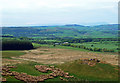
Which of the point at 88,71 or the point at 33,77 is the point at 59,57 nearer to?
the point at 88,71

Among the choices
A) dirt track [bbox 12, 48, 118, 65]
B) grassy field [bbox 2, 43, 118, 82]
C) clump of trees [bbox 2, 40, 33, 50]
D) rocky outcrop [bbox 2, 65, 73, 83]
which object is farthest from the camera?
clump of trees [bbox 2, 40, 33, 50]

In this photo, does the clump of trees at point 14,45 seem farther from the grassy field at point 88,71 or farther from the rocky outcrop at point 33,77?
the rocky outcrop at point 33,77

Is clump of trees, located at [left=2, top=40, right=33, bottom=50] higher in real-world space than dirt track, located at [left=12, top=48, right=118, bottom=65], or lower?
higher

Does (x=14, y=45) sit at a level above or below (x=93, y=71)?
above

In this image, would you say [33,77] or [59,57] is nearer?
[33,77]

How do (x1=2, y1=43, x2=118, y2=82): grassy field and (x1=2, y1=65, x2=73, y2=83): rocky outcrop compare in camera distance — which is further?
(x1=2, y1=43, x2=118, y2=82): grassy field

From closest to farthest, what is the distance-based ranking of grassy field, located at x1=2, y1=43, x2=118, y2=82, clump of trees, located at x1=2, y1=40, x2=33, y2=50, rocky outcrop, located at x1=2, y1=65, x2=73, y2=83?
rocky outcrop, located at x1=2, y1=65, x2=73, y2=83 → grassy field, located at x1=2, y1=43, x2=118, y2=82 → clump of trees, located at x1=2, y1=40, x2=33, y2=50

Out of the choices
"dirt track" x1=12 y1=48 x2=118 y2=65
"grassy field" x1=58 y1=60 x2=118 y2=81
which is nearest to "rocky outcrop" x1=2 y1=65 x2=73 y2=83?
"grassy field" x1=58 y1=60 x2=118 y2=81

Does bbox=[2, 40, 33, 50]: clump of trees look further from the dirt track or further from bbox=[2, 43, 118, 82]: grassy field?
bbox=[2, 43, 118, 82]: grassy field

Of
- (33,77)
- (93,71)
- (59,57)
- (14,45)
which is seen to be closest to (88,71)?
(93,71)

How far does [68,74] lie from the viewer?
134 ft

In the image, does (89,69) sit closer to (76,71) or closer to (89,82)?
(76,71)

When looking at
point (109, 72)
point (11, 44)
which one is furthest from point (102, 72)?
point (11, 44)

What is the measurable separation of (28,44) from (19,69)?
185 feet
